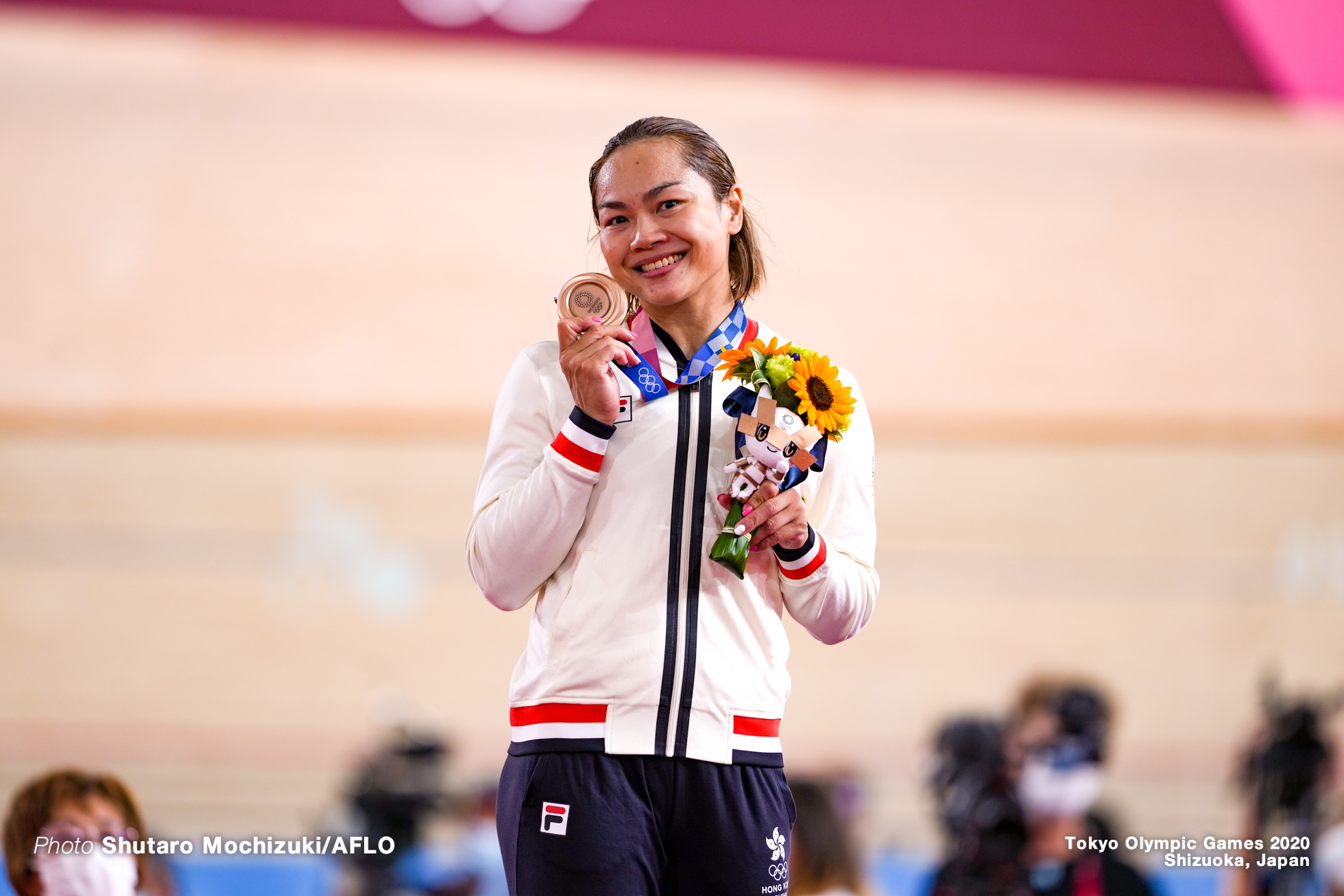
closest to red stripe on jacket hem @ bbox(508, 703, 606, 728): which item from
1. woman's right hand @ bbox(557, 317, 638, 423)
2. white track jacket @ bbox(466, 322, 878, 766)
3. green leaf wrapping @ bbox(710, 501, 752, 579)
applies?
white track jacket @ bbox(466, 322, 878, 766)

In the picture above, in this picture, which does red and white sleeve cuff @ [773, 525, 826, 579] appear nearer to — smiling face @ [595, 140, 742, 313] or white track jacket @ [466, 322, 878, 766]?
white track jacket @ [466, 322, 878, 766]

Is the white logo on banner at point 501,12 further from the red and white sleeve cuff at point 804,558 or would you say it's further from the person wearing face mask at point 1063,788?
the red and white sleeve cuff at point 804,558

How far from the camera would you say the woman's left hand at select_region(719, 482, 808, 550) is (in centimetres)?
158

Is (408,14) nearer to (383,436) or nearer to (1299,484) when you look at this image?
(383,436)

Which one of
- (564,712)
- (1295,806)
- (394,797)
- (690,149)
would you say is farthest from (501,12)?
(564,712)

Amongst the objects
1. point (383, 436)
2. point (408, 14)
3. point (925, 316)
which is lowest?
point (383, 436)

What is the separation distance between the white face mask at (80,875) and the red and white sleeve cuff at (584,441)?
1.74 m

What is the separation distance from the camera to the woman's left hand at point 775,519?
158 cm

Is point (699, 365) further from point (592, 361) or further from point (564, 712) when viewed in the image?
point (564, 712)

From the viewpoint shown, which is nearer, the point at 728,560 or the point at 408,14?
the point at 728,560

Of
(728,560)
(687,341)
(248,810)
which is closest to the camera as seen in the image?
(728,560)

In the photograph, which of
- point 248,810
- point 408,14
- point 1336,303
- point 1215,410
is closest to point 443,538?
point 248,810

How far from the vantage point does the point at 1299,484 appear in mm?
6094

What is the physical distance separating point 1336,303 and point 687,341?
5577mm
